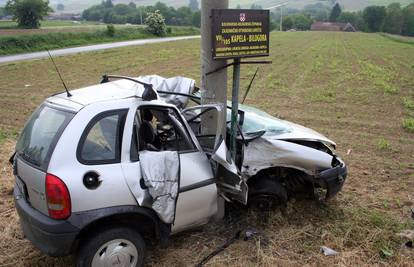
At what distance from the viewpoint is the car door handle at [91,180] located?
3.40m

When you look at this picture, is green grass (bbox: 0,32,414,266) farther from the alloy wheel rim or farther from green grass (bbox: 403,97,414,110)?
the alloy wheel rim

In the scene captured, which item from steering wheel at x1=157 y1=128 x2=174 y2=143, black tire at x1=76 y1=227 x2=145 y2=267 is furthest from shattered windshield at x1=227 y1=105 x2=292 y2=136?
black tire at x1=76 y1=227 x2=145 y2=267

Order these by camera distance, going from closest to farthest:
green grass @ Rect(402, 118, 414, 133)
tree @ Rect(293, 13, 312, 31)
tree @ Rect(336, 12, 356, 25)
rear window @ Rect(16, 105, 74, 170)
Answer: rear window @ Rect(16, 105, 74, 170) → green grass @ Rect(402, 118, 414, 133) → tree @ Rect(293, 13, 312, 31) → tree @ Rect(336, 12, 356, 25)

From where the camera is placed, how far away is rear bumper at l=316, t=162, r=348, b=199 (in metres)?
4.81

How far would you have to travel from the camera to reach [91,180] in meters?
3.41

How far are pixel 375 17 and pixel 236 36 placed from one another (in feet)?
397

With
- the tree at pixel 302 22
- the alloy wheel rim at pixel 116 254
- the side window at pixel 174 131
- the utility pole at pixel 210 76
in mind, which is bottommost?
the alloy wheel rim at pixel 116 254

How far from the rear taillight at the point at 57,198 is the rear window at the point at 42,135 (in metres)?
0.17

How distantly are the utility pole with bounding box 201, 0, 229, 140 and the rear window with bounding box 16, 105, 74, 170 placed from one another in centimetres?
178

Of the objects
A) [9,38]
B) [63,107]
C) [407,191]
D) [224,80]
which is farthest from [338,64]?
[9,38]

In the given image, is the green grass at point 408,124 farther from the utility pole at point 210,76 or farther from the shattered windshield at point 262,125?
the utility pole at point 210,76

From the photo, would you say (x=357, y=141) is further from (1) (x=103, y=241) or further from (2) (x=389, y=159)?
(1) (x=103, y=241)

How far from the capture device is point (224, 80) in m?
4.91

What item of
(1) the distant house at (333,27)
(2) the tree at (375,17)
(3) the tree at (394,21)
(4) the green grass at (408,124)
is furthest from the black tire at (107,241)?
(1) the distant house at (333,27)
